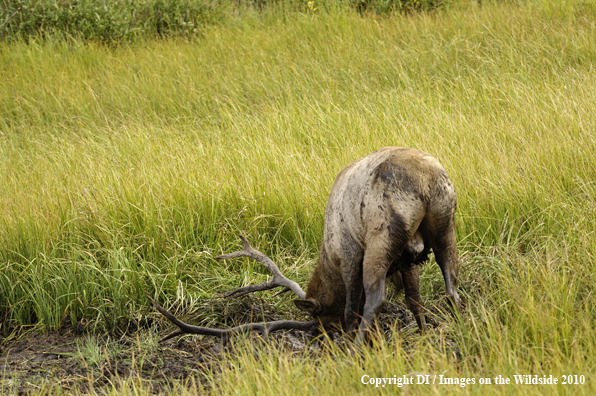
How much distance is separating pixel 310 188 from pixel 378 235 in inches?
73.4

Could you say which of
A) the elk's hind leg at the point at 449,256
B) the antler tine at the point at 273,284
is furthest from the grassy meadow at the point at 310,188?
the antler tine at the point at 273,284

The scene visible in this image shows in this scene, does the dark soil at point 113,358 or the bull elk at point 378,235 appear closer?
the bull elk at point 378,235

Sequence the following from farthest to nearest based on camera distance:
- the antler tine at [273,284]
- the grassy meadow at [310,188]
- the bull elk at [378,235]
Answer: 1. the antler tine at [273,284]
2. the grassy meadow at [310,188]
3. the bull elk at [378,235]

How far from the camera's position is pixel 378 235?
8.61 feet

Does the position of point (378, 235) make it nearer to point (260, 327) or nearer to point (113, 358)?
point (260, 327)

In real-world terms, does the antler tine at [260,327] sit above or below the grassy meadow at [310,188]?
below

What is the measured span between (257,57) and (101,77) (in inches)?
80.1

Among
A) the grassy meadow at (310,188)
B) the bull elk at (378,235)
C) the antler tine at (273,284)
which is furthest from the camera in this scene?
the antler tine at (273,284)

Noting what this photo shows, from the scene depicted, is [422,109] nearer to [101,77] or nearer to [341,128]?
[341,128]

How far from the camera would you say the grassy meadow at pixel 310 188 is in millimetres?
2723

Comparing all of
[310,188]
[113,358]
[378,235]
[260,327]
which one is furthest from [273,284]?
[310,188]

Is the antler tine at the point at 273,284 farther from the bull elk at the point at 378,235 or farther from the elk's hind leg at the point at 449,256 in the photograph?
the elk's hind leg at the point at 449,256

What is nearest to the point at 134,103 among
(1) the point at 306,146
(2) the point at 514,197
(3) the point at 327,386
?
(1) the point at 306,146

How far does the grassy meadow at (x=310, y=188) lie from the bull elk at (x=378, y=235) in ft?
0.69
